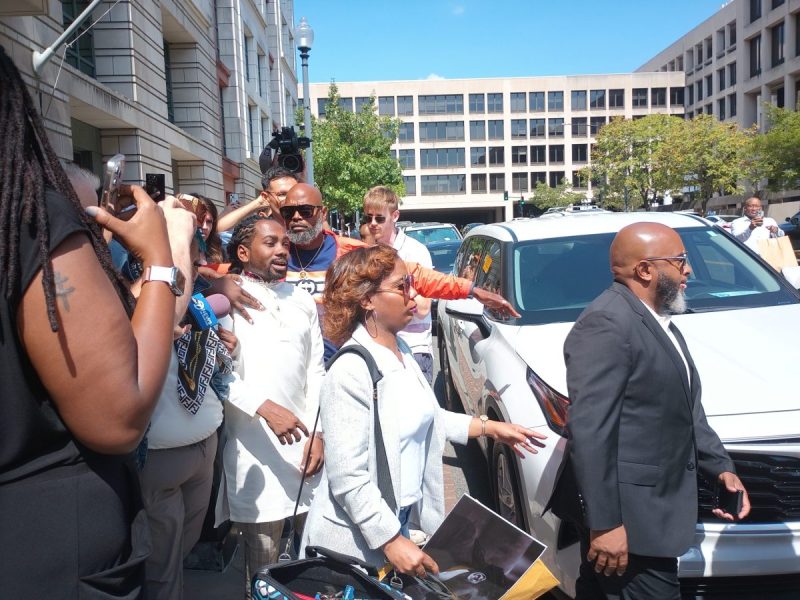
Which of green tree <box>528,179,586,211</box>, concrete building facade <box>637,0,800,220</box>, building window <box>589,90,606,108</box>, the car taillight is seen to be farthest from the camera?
building window <box>589,90,606,108</box>

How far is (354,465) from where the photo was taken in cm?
218

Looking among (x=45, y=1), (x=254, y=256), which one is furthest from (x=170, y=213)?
(x=45, y=1)

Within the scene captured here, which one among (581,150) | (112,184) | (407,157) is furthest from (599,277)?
(581,150)

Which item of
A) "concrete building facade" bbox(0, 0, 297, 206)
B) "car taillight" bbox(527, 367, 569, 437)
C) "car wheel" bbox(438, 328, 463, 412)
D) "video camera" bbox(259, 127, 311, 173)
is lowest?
"car wheel" bbox(438, 328, 463, 412)

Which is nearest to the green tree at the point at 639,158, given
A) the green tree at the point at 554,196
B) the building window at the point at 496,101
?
the green tree at the point at 554,196

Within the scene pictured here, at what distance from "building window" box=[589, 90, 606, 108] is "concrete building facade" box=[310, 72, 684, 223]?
0.12 m

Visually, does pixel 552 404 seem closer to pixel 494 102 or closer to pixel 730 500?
pixel 730 500

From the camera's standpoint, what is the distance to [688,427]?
2.42m

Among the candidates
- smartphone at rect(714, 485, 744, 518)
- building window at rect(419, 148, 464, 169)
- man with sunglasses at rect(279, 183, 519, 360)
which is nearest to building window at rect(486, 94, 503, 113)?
building window at rect(419, 148, 464, 169)

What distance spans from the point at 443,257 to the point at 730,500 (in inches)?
496

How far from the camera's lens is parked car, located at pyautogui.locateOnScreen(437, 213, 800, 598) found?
2818 mm

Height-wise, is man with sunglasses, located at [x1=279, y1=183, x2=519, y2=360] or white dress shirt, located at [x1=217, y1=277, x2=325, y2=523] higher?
man with sunglasses, located at [x1=279, y1=183, x2=519, y2=360]

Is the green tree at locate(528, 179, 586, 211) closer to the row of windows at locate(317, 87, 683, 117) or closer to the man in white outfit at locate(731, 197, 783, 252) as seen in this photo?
the row of windows at locate(317, 87, 683, 117)

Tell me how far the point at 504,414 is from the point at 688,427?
Answer: 1366mm
